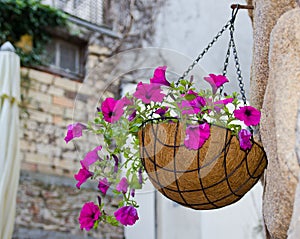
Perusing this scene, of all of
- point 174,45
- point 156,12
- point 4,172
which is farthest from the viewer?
point 156,12

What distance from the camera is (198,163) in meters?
1.42

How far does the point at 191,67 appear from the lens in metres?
1.78

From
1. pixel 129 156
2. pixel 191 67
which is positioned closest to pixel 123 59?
pixel 191 67

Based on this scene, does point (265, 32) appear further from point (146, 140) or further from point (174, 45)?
point (174, 45)

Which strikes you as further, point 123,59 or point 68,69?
point 68,69

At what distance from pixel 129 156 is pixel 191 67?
35 cm

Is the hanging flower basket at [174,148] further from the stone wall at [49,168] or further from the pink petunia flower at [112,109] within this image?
the stone wall at [49,168]

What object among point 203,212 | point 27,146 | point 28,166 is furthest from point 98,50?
point 203,212

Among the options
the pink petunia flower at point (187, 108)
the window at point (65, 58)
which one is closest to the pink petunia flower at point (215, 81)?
the pink petunia flower at point (187, 108)

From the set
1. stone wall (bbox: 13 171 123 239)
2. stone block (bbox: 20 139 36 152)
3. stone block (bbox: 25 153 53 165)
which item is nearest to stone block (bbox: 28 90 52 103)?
stone block (bbox: 20 139 36 152)

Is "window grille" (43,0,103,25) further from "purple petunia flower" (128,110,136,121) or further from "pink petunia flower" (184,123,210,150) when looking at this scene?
"pink petunia flower" (184,123,210,150)

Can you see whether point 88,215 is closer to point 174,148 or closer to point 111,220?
point 111,220

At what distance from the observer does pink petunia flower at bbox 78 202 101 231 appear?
1598 mm

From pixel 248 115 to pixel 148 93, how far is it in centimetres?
28
